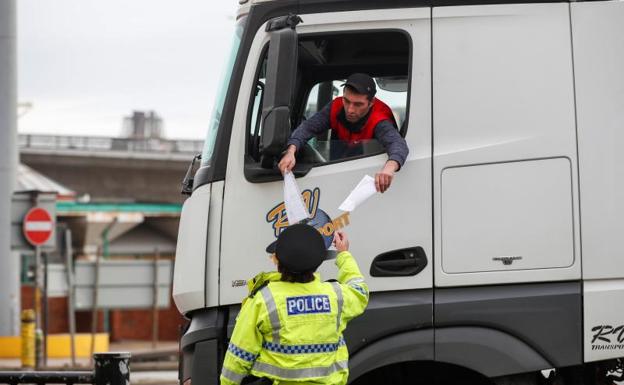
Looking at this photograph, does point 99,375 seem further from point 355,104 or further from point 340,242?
point 355,104

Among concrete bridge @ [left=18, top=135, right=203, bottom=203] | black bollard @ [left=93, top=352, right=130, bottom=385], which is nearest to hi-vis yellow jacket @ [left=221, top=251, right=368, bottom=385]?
black bollard @ [left=93, top=352, right=130, bottom=385]

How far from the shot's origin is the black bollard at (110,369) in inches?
279

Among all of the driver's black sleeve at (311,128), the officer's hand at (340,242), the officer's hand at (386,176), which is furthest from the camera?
the driver's black sleeve at (311,128)

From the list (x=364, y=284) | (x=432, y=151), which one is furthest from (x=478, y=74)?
(x=364, y=284)

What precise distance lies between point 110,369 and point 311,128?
1948 mm

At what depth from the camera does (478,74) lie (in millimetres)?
6203

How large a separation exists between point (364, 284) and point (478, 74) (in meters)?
1.32

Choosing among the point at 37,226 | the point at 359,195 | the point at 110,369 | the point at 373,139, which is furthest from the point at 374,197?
the point at 37,226

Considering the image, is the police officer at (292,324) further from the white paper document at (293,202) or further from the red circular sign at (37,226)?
the red circular sign at (37,226)

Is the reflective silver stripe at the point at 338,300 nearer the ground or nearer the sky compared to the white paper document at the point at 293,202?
nearer the ground

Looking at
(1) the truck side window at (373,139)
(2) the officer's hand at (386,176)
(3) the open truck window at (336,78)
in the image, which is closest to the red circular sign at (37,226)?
(3) the open truck window at (336,78)

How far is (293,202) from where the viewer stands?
19.9ft

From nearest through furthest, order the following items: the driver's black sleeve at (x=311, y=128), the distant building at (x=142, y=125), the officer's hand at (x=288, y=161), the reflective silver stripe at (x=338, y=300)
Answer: the reflective silver stripe at (x=338, y=300)
the officer's hand at (x=288, y=161)
the driver's black sleeve at (x=311, y=128)
the distant building at (x=142, y=125)

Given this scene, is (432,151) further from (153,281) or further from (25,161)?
(25,161)
